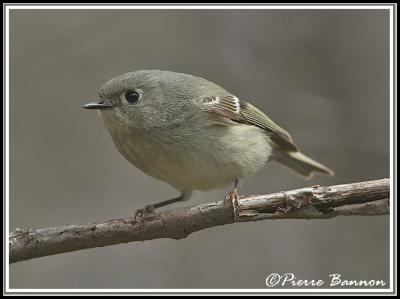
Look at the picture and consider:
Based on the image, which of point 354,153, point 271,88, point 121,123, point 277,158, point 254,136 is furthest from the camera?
point 271,88

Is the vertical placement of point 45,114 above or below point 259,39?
below

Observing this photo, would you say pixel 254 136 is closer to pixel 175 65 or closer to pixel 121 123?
pixel 121 123

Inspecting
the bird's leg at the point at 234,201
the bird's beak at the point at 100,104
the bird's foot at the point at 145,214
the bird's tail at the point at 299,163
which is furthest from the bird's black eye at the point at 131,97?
the bird's tail at the point at 299,163

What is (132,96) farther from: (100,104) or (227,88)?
(227,88)

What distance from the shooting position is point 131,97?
399 centimetres

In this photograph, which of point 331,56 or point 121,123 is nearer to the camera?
point 121,123

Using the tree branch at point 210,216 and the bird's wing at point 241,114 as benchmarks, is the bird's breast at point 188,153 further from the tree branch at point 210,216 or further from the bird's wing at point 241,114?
the tree branch at point 210,216

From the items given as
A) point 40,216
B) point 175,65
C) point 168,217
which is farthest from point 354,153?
point 40,216

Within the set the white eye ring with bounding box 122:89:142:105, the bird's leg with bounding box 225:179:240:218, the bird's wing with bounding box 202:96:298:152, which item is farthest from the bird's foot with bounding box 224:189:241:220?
the white eye ring with bounding box 122:89:142:105

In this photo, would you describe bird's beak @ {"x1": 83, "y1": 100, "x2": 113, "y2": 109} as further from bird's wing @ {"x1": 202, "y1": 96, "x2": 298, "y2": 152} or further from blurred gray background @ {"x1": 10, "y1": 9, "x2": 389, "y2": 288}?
blurred gray background @ {"x1": 10, "y1": 9, "x2": 389, "y2": 288}

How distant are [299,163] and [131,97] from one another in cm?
177

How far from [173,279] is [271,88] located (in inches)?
87.9

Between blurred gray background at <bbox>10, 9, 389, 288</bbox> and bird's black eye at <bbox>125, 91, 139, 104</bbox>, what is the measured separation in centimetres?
205

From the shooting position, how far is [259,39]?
6078 millimetres
